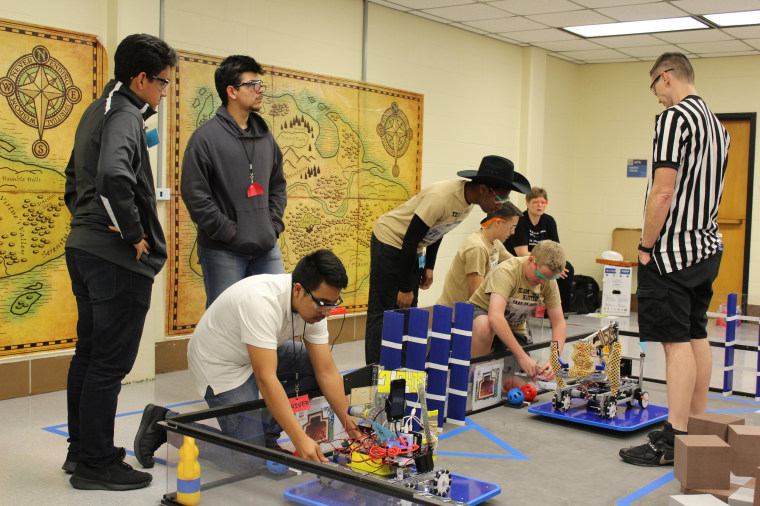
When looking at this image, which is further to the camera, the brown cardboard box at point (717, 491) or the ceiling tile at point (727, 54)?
the ceiling tile at point (727, 54)

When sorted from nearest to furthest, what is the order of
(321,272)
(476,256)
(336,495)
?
(336,495) → (321,272) → (476,256)

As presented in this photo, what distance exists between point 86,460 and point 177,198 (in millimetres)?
2411

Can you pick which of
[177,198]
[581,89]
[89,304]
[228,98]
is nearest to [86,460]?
[89,304]

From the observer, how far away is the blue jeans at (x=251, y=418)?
243cm

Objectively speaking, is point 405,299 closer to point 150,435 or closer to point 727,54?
point 150,435

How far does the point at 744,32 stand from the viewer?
734cm

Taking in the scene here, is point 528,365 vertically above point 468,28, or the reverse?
point 468,28

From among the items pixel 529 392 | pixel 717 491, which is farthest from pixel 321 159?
pixel 717 491

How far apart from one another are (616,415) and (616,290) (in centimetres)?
472

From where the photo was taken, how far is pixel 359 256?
6.48 metres

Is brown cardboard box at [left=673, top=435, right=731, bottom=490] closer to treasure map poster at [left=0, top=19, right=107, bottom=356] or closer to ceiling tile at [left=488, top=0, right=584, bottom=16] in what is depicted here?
treasure map poster at [left=0, top=19, right=107, bottom=356]

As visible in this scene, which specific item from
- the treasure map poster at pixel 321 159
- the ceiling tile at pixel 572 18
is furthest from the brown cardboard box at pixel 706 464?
the ceiling tile at pixel 572 18

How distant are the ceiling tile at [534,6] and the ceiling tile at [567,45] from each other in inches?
53.1

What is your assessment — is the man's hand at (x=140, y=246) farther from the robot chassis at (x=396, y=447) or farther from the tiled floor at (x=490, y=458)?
the robot chassis at (x=396, y=447)
